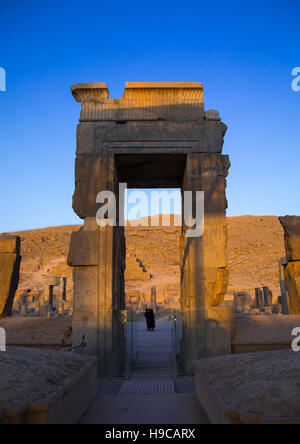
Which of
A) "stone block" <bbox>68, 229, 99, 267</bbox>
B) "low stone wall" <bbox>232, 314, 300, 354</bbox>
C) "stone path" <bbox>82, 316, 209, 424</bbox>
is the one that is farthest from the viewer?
"stone block" <bbox>68, 229, 99, 267</bbox>

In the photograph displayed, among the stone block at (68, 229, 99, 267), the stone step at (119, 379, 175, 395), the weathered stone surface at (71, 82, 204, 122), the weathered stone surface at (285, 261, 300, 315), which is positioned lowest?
the stone step at (119, 379, 175, 395)

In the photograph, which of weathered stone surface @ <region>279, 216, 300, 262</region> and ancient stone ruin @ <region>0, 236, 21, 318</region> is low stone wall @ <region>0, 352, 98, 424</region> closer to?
A: ancient stone ruin @ <region>0, 236, 21, 318</region>

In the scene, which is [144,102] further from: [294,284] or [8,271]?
[294,284]

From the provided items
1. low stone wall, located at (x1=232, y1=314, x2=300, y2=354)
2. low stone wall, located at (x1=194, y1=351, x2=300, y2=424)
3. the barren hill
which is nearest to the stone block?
low stone wall, located at (x1=232, y1=314, x2=300, y2=354)

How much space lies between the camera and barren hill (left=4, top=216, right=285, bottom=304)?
39.8 meters

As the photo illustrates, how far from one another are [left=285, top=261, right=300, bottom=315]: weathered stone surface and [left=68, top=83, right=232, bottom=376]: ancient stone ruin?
8.44 ft

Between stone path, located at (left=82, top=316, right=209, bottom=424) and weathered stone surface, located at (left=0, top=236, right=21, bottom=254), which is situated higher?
weathered stone surface, located at (left=0, top=236, right=21, bottom=254)

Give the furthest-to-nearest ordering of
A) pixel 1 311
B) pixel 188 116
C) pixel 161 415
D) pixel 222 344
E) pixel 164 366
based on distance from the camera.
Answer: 1. pixel 1 311
2. pixel 164 366
3. pixel 188 116
4. pixel 222 344
5. pixel 161 415

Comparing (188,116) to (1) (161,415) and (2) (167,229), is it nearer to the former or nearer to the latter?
(1) (161,415)

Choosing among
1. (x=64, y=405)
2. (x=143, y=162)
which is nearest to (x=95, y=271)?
(x=143, y=162)

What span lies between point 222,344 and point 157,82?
5241 mm

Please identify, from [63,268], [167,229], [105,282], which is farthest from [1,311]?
[167,229]

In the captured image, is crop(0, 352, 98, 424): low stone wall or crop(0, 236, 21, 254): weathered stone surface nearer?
crop(0, 352, 98, 424): low stone wall
